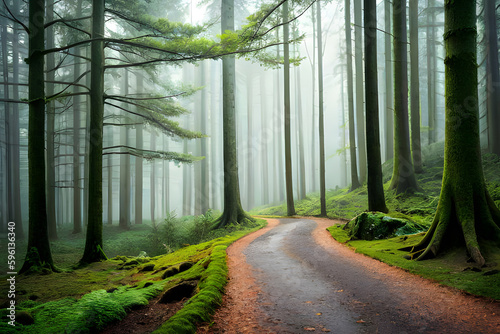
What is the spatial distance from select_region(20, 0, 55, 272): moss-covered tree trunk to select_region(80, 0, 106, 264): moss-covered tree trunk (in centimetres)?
154

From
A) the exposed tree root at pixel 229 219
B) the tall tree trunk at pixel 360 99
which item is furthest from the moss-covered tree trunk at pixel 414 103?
the exposed tree root at pixel 229 219

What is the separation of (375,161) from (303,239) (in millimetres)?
3537

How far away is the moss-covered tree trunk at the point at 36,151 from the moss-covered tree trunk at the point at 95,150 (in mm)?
1545

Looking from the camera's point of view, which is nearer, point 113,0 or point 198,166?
point 113,0

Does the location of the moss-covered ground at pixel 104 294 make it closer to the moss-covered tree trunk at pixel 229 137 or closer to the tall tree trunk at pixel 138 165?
the moss-covered tree trunk at pixel 229 137

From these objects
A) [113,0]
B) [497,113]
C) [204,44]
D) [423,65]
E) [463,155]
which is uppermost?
[423,65]

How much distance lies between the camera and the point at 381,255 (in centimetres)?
558

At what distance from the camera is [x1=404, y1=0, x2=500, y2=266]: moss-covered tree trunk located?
4980mm

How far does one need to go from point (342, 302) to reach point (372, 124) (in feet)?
22.4

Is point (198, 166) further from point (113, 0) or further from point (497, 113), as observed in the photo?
point (497, 113)

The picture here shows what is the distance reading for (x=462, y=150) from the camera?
16.7ft

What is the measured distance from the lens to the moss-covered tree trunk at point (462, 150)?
498cm

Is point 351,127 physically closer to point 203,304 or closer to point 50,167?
point 203,304

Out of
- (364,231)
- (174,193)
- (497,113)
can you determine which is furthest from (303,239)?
(174,193)
